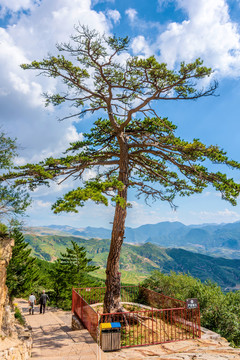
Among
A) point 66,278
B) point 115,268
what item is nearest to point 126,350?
point 115,268

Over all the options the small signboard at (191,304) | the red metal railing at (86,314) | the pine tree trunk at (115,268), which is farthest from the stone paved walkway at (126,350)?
the pine tree trunk at (115,268)

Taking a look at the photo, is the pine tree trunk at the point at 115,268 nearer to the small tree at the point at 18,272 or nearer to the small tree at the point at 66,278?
the small tree at the point at 66,278

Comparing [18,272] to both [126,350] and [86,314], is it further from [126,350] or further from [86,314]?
[126,350]

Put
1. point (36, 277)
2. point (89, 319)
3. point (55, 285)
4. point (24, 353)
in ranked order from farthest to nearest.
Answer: point (36, 277), point (55, 285), point (89, 319), point (24, 353)

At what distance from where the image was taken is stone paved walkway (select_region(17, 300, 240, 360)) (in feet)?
24.8

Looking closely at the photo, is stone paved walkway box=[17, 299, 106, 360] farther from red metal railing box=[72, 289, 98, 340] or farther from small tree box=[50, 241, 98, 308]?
small tree box=[50, 241, 98, 308]

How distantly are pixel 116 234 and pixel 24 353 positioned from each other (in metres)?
5.58

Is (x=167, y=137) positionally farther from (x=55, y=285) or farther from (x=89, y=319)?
(x=55, y=285)

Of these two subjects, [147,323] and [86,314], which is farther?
[147,323]

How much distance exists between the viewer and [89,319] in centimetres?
955

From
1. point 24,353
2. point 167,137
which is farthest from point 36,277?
point 167,137

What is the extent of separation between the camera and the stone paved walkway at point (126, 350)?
24.8 feet

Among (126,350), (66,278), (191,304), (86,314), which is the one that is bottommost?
(126,350)

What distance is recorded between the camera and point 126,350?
857 cm
